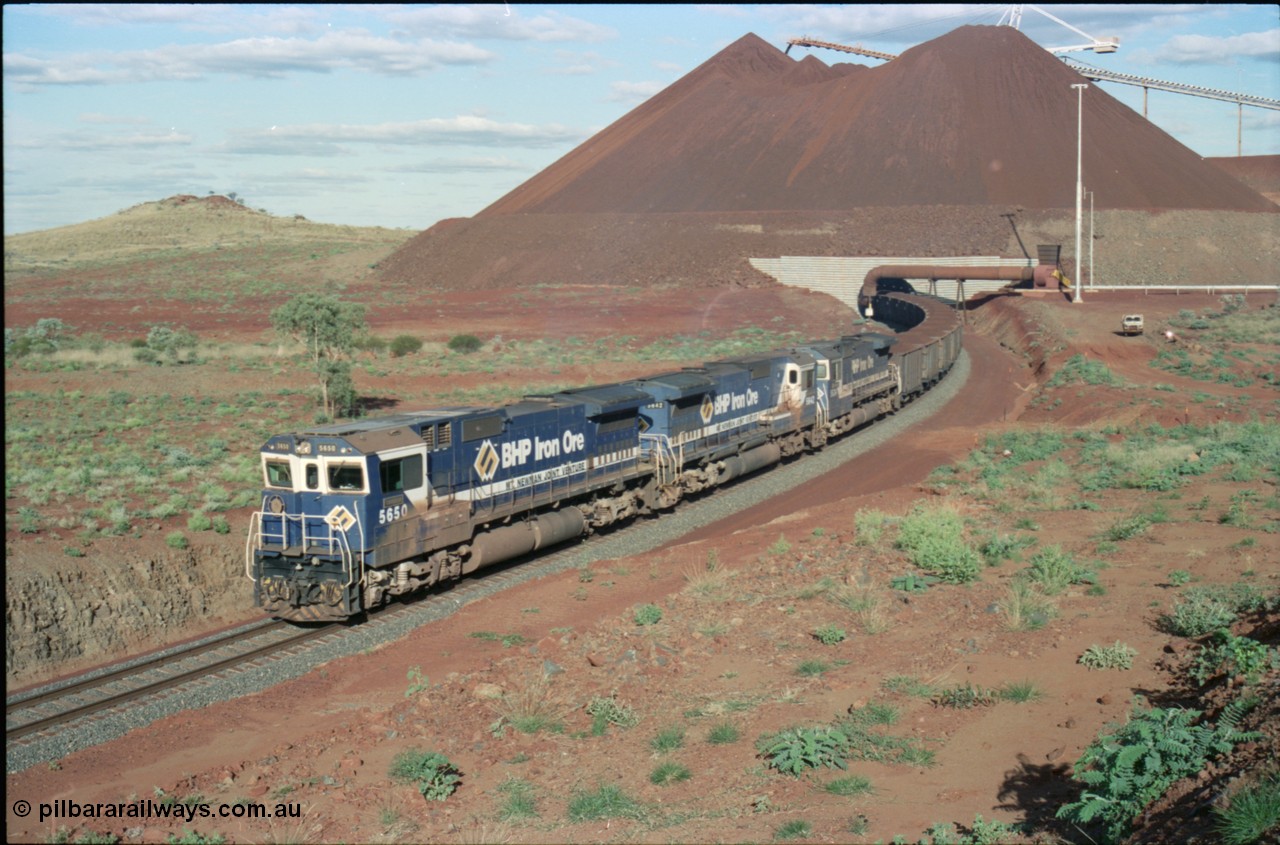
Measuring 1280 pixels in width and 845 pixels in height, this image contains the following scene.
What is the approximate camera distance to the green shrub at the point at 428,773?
39.9ft

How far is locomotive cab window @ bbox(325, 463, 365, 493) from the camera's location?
67.3 feet

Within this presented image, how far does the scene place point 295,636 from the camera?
20.4m

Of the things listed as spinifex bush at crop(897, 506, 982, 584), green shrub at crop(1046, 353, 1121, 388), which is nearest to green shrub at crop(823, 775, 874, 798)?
spinifex bush at crop(897, 506, 982, 584)

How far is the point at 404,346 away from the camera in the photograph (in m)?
66.6

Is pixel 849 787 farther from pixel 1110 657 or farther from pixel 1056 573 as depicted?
pixel 1056 573

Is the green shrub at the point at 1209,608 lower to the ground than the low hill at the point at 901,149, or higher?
lower

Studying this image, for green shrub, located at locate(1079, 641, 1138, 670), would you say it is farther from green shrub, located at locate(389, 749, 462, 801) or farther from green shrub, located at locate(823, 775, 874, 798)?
green shrub, located at locate(389, 749, 462, 801)

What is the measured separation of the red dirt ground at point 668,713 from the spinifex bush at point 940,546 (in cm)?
51

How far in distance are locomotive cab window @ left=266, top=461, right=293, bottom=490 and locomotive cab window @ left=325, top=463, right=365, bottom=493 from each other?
3.48 feet

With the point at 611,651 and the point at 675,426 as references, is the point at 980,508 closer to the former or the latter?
the point at 675,426

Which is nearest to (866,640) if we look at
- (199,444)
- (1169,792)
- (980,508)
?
(1169,792)

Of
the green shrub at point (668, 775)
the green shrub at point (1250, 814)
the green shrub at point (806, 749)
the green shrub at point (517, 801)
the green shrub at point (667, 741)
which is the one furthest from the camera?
the green shrub at point (667, 741)

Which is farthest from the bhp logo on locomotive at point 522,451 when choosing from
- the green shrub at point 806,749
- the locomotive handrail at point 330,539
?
the green shrub at point 806,749

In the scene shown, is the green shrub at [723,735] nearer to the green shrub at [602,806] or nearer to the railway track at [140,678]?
the green shrub at [602,806]
